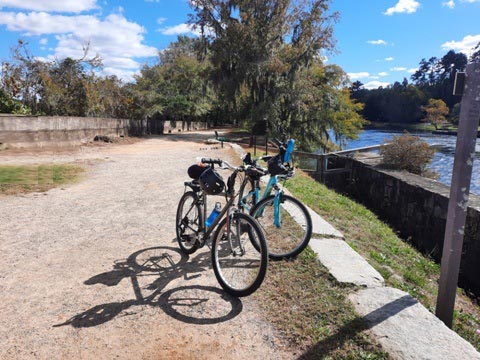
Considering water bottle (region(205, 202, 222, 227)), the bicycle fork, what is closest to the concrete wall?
water bottle (region(205, 202, 222, 227))

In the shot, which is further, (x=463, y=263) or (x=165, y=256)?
(x=463, y=263)

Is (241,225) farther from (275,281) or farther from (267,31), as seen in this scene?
(267,31)

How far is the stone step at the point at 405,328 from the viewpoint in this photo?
2.12 meters

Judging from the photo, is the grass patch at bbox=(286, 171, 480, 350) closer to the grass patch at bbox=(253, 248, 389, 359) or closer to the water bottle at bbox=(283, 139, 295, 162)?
the grass patch at bbox=(253, 248, 389, 359)

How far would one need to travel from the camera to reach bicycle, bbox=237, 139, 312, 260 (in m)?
3.41

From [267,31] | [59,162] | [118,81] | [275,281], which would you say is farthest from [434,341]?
[118,81]

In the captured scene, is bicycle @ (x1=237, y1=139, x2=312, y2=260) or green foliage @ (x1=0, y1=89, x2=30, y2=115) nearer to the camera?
bicycle @ (x1=237, y1=139, x2=312, y2=260)

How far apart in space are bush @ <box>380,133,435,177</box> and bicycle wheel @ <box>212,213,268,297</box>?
10.1 meters

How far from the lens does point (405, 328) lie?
2340mm

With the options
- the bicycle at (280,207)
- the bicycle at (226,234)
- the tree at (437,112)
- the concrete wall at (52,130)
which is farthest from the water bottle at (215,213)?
the tree at (437,112)

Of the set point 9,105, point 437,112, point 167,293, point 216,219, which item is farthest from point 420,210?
point 437,112

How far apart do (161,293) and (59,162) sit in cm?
829

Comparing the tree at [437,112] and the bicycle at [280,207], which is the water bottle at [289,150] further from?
the tree at [437,112]

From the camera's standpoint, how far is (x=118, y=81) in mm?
21359
